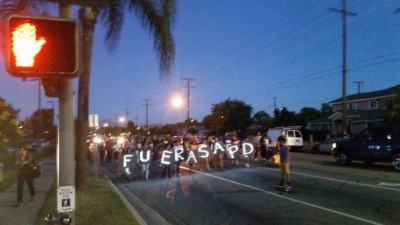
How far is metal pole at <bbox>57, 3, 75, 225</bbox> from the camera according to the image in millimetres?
4477

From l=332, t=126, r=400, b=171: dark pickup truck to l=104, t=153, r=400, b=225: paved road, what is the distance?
2.10 metres

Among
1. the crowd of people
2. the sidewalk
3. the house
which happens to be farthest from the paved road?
the house

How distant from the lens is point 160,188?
1827 cm

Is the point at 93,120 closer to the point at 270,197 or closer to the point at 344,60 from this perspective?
the point at 270,197

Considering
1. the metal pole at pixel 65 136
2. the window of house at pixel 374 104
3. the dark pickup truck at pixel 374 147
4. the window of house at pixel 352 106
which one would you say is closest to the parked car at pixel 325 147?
the dark pickup truck at pixel 374 147

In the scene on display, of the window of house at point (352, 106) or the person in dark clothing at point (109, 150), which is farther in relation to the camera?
the window of house at point (352, 106)

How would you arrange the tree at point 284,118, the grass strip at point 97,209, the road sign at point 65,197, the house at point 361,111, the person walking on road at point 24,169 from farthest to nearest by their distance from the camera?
the tree at point 284,118
the house at point 361,111
the person walking on road at point 24,169
the grass strip at point 97,209
the road sign at point 65,197

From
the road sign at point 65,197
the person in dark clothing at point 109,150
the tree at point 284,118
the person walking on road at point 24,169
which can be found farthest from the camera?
the tree at point 284,118

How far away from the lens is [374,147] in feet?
78.4

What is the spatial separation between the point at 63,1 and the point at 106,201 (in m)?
9.83

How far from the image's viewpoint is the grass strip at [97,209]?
1088 cm

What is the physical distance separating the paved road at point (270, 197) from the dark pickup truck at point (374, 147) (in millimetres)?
2100

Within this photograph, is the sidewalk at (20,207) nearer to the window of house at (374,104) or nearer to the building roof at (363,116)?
the building roof at (363,116)

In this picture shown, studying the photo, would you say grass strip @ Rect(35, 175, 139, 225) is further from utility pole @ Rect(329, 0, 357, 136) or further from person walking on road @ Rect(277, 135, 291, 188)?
utility pole @ Rect(329, 0, 357, 136)
